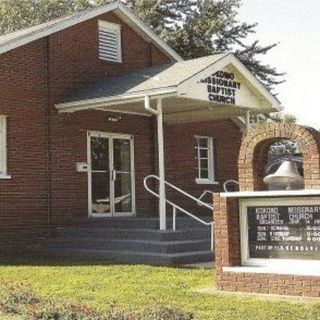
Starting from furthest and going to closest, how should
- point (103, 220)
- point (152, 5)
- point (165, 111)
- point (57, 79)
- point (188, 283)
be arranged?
point (152, 5)
point (165, 111)
point (57, 79)
point (103, 220)
point (188, 283)

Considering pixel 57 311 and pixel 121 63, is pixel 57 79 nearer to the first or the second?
pixel 121 63

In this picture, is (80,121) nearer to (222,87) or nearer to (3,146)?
(3,146)

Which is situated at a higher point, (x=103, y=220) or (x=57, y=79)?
(x=57, y=79)

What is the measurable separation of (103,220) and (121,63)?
5304 millimetres

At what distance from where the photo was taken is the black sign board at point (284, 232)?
9.11 meters

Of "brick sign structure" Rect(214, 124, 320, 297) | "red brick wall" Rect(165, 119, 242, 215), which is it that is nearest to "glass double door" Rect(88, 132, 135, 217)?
"red brick wall" Rect(165, 119, 242, 215)

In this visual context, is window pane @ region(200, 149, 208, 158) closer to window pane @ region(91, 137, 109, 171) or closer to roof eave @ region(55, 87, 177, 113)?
window pane @ region(91, 137, 109, 171)

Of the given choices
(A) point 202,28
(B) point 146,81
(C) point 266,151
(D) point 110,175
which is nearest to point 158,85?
(B) point 146,81

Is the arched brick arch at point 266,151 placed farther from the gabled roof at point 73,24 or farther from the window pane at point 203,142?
the window pane at point 203,142

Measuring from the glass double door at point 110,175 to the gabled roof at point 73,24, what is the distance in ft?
9.42

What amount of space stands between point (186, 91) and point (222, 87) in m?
1.76

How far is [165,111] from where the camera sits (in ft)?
60.6

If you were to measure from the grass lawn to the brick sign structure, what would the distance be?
474 mm

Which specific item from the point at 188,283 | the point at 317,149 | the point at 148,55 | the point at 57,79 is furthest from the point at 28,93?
the point at 317,149
